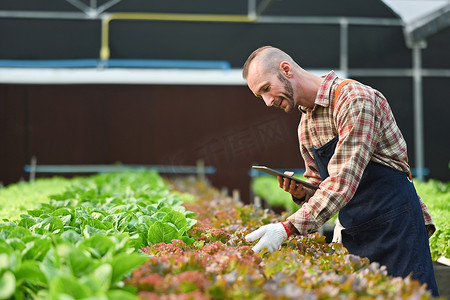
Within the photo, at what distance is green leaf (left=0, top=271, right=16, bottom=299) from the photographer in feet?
4.13

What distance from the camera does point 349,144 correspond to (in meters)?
2.22

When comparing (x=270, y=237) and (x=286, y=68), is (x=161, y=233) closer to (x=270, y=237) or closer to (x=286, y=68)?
(x=270, y=237)

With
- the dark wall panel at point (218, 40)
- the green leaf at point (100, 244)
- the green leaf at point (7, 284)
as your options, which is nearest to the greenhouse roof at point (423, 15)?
the dark wall panel at point (218, 40)

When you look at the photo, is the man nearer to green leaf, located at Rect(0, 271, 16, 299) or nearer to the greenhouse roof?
green leaf, located at Rect(0, 271, 16, 299)

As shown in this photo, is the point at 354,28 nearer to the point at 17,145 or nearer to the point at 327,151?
the point at 17,145

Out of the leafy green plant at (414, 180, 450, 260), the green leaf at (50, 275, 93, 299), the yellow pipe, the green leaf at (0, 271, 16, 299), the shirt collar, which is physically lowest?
the leafy green plant at (414, 180, 450, 260)

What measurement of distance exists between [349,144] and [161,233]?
0.92m

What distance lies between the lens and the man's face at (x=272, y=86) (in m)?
2.37

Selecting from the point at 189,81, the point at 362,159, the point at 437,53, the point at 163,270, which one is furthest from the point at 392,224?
the point at 437,53

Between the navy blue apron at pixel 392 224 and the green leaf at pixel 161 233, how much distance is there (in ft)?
3.02

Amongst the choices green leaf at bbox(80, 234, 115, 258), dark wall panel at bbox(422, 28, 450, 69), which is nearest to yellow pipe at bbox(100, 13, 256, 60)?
dark wall panel at bbox(422, 28, 450, 69)

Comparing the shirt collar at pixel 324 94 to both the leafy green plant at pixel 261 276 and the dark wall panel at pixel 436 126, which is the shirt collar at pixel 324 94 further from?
the dark wall panel at pixel 436 126

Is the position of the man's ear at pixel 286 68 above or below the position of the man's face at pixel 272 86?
above

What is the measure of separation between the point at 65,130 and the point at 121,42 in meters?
2.55
